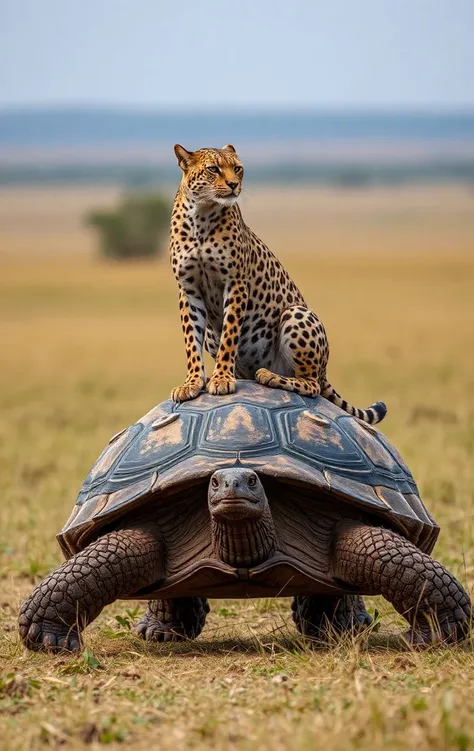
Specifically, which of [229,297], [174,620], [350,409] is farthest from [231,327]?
[174,620]

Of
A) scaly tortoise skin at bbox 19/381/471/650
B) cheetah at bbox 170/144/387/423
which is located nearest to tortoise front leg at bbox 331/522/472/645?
scaly tortoise skin at bbox 19/381/471/650

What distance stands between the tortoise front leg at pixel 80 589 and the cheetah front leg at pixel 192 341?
0.93 meters

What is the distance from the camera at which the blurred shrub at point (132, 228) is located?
56656mm

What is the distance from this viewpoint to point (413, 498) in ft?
21.0

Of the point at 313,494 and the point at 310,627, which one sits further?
the point at 310,627

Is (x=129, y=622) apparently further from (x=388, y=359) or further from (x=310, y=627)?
(x=388, y=359)

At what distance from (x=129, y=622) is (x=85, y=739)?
8.11 ft

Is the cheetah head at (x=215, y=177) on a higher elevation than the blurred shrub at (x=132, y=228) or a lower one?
lower

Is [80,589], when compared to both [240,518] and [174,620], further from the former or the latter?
[174,620]

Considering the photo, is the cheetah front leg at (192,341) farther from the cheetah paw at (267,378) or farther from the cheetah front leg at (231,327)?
the cheetah paw at (267,378)

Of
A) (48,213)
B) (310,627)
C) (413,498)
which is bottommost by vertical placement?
(310,627)

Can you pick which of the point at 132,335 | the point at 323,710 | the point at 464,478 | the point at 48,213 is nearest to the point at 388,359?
the point at 132,335

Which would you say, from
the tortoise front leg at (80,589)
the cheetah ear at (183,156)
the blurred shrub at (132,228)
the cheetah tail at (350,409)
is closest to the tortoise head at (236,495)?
the tortoise front leg at (80,589)

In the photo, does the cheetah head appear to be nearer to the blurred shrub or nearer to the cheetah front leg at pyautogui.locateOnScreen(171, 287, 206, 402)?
the cheetah front leg at pyautogui.locateOnScreen(171, 287, 206, 402)
